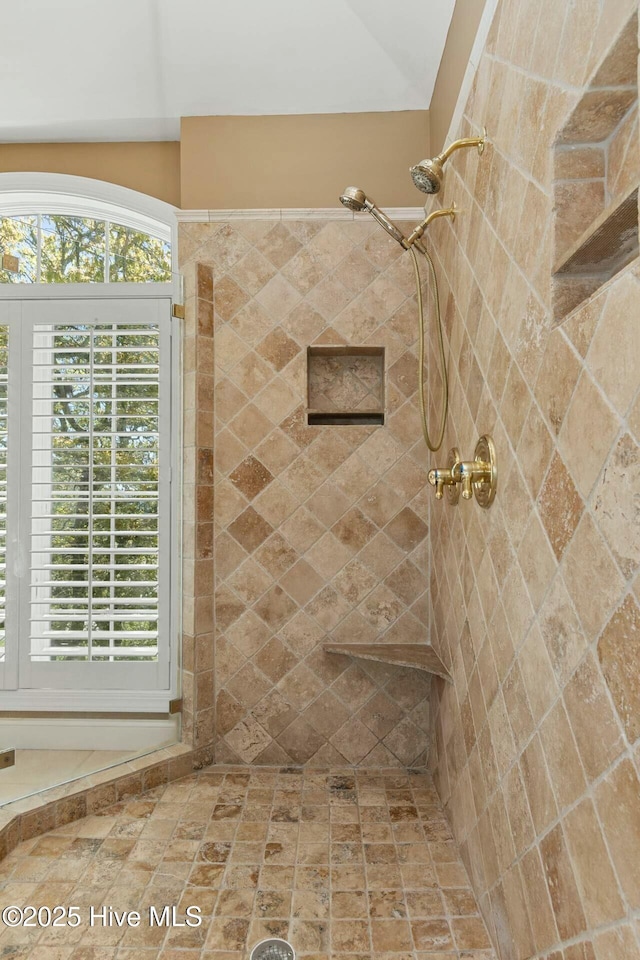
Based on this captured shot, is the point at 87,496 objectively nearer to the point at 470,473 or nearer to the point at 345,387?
the point at 345,387

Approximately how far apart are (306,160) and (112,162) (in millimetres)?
870

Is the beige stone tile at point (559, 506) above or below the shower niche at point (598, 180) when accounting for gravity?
below

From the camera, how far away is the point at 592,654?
804 mm

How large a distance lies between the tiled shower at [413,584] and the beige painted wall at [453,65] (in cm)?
18

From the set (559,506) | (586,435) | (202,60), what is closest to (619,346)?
(586,435)

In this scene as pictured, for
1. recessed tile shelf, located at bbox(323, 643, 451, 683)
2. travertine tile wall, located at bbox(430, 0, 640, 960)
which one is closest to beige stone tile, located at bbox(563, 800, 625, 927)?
travertine tile wall, located at bbox(430, 0, 640, 960)

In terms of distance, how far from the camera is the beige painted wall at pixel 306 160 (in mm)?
2164

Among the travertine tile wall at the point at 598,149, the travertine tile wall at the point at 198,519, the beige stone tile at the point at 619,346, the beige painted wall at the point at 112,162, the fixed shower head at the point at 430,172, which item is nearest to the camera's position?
the beige stone tile at the point at 619,346

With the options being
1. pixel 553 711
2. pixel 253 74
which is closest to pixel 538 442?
pixel 553 711

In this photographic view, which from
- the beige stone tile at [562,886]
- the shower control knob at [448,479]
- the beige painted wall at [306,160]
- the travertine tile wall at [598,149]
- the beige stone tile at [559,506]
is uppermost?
the beige painted wall at [306,160]

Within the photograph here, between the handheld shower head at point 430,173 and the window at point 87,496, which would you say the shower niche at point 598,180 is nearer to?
the handheld shower head at point 430,173

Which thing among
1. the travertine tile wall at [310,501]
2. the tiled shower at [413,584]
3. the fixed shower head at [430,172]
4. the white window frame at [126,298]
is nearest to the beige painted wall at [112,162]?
the white window frame at [126,298]

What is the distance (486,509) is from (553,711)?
19.4 inches

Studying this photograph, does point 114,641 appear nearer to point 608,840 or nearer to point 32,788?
point 32,788
